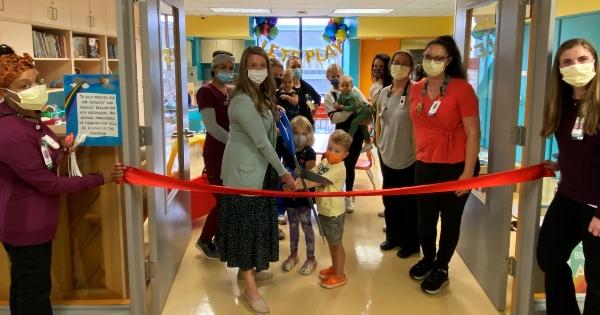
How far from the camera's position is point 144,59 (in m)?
2.33

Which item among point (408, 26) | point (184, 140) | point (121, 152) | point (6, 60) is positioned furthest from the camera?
point (408, 26)

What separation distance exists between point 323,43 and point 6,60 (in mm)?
10344

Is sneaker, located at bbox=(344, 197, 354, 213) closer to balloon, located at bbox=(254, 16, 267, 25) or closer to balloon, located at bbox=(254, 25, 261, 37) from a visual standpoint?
balloon, located at bbox=(254, 25, 261, 37)

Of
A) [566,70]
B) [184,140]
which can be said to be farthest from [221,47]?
[566,70]

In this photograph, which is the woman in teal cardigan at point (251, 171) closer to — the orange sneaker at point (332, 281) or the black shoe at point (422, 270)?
the orange sneaker at point (332, 281)

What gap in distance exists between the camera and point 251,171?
2.55 meters

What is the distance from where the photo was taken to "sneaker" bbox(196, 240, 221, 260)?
11.1 ft

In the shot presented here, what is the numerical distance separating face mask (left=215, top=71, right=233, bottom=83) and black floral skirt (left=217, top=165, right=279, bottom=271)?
2.41 feet

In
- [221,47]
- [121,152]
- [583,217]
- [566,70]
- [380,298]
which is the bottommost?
[380,298]

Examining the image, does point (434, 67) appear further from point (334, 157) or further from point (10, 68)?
point (10, 68)

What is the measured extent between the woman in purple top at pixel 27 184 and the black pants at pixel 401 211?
2.01m

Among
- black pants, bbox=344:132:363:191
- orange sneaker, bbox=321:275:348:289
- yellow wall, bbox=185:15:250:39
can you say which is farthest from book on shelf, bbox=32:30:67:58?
yellow wall, bbox=185:15:250:39

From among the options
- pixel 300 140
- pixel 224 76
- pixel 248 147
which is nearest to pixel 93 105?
pixel 248 147

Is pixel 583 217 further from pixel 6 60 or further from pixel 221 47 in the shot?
pixel 221 47
